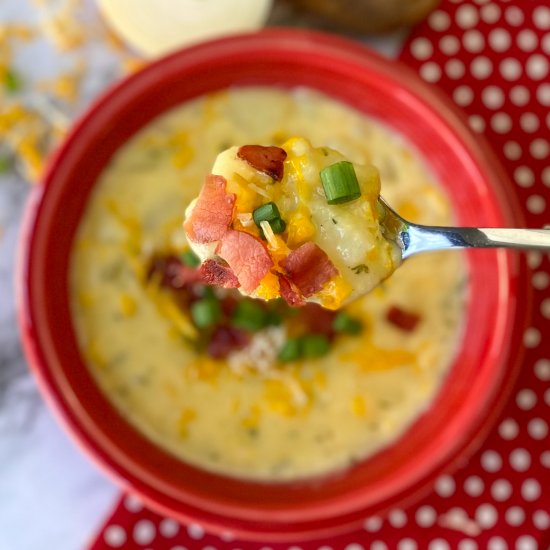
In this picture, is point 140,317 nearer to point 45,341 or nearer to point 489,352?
point 45,341

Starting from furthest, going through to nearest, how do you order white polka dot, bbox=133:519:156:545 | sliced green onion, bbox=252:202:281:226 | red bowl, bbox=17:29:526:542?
white polka dot, bbox=133:519:156:545, red bowl, bbox=17:29:526:542, sliced green onion, bbox=252:202:281:226

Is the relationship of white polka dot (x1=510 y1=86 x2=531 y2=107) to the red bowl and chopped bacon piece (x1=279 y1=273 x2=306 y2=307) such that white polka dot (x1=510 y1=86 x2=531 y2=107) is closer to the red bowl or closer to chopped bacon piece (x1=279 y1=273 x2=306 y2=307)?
the red bowl

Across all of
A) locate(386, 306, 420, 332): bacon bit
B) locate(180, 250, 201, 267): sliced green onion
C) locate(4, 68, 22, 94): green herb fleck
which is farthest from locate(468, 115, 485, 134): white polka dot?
locate(4, 68, 22, 94): green herb fleck

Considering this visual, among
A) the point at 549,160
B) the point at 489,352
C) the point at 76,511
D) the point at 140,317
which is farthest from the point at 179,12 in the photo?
the point at 76,511

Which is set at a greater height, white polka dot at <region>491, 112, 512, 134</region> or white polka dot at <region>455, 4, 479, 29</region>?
white polka dot at <region>455, 4, 479, 29</region>

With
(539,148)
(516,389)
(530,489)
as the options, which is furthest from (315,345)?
(539,148)

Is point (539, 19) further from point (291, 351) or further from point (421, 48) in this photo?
point (291, 351)

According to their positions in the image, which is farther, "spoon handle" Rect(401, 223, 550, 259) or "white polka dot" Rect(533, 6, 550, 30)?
"white polka dot" Rect(533, 6, 550, 30)
